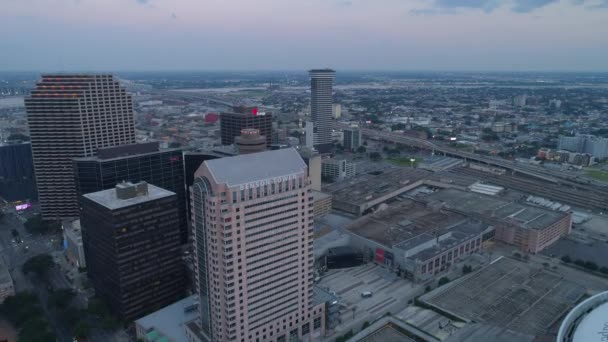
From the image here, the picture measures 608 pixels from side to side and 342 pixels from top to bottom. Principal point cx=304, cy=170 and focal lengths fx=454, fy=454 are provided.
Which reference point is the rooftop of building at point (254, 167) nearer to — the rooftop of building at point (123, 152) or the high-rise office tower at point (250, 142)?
the high-rise office tower at point (250, 142)

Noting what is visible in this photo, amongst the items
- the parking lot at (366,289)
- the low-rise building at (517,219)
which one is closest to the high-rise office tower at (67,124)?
the parking lot at (366,289)

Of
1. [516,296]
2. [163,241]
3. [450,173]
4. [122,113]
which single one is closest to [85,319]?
[163,241]

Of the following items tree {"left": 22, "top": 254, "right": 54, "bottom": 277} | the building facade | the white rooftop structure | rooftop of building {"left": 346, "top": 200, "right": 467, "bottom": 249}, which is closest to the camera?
A: the white rooftop structure

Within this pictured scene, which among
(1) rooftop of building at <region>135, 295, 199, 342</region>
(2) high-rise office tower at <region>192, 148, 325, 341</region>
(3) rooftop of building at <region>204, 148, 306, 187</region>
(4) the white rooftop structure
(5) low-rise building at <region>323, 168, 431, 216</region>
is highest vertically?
(3) rooftop of building at <region>204, 148, 306, 187</region>

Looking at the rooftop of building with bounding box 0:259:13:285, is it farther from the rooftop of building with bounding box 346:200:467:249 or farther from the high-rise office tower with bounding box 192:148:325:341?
the rooftop of building with bounding box 346:200:467:249

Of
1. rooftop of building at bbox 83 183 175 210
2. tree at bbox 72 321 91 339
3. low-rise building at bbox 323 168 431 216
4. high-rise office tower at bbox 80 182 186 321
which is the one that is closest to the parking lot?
high-rise office tower at bbox 80 182 186 321

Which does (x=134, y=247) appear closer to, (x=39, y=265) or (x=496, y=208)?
(x=39, y=265)
